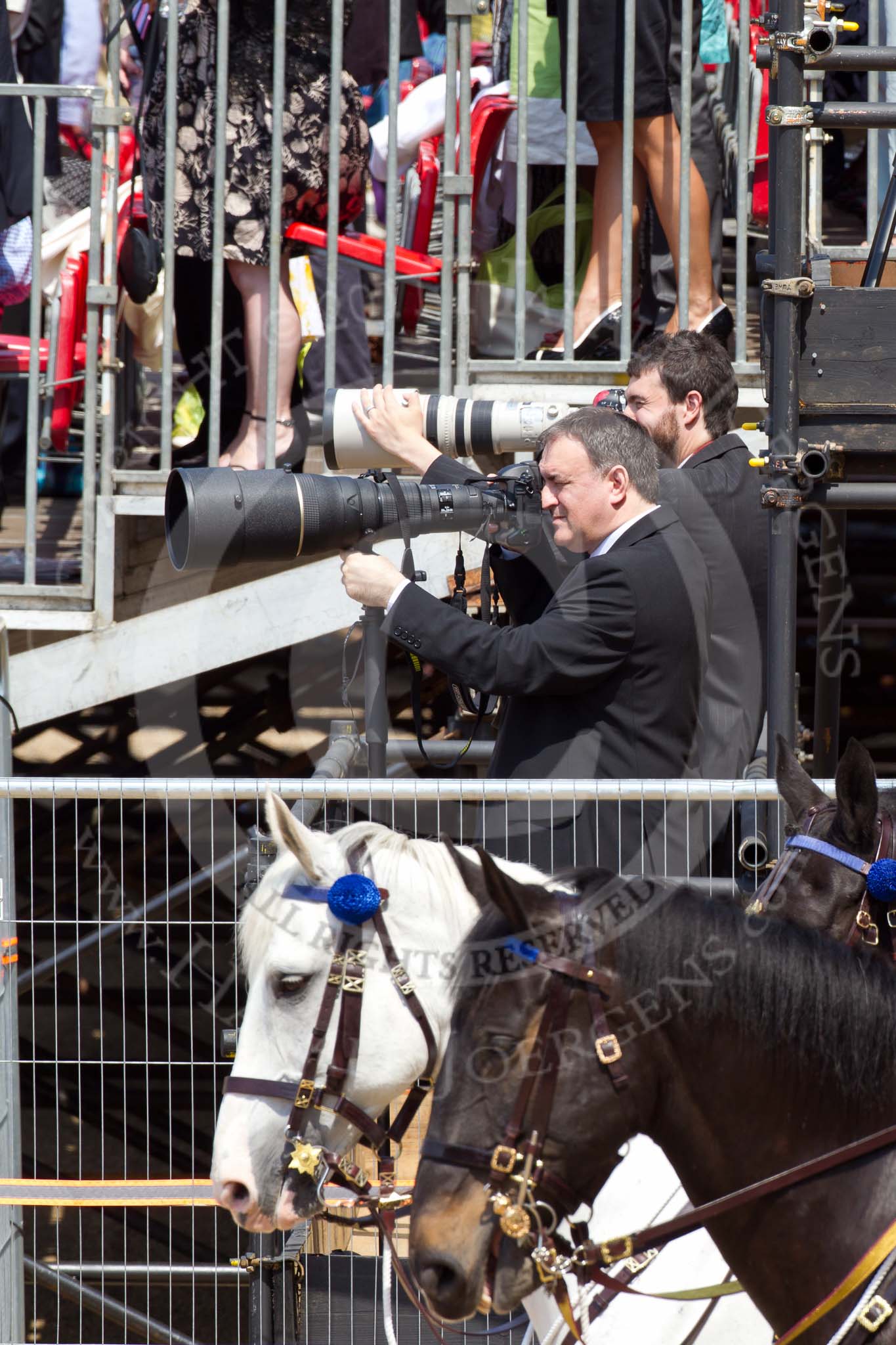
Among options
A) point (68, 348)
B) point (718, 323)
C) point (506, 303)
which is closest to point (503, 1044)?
point (718, 323)

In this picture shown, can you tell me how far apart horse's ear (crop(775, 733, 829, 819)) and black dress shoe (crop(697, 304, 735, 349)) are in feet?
7.27

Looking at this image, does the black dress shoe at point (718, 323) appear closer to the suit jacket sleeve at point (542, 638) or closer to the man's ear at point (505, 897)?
the suit jacket sleeve at point (542, 638)

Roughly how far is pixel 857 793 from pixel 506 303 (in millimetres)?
2791

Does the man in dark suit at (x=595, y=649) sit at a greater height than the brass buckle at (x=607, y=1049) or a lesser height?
greater

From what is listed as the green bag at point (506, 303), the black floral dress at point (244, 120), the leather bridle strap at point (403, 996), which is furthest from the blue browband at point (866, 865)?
the black floral dress at point (244, 120)

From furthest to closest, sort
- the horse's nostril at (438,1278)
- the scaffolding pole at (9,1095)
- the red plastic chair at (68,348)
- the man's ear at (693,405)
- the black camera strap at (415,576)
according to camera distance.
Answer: the red plastic chair at (68,348), the man's ear at (693,405), the scaffolding pole at (9,1095), the black camera strap at (415,576), the horse's nostril at (438,1278)

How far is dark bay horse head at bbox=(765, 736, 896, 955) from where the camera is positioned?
226cm

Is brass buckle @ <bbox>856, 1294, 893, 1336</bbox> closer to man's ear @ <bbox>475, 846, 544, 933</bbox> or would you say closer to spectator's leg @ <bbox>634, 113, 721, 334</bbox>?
man's ear @ <bbox>475, 846, 544, 933</bbox>

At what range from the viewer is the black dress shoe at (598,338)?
449cm

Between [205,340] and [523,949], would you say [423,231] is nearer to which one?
[205,340]

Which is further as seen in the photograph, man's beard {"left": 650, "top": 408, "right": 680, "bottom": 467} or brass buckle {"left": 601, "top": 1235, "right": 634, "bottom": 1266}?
man's beard {"left": 650, "top": 408, "right": 680, "bottom": 467}

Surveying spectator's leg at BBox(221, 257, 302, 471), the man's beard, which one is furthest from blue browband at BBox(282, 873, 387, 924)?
spectator's leg at BBox(221, 257, 302, 471)

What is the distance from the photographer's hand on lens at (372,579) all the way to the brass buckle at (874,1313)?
1553mm

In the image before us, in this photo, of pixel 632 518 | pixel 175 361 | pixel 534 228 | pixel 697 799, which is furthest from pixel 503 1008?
pixel 175 361
